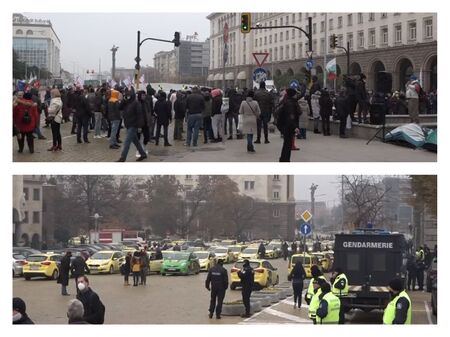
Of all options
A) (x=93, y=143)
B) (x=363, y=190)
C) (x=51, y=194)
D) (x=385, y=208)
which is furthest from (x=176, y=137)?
(x=385, y=208)

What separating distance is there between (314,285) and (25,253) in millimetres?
13259

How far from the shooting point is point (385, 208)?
72.2ft

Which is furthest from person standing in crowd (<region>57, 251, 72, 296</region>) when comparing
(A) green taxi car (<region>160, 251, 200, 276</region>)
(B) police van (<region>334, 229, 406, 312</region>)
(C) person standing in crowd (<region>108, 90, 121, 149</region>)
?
(B) police van (<region>334, 229, 406, 312</region>)

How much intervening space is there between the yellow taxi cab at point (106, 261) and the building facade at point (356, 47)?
2412cm

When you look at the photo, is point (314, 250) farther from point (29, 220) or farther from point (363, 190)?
point (29, 220)

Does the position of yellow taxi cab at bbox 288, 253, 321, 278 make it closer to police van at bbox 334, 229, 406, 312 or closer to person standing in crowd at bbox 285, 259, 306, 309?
person standing in crowd at bbox 285, 259, 306, 309

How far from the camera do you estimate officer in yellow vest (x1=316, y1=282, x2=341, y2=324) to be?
9141 mm

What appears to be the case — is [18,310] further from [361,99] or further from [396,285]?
[361,99]

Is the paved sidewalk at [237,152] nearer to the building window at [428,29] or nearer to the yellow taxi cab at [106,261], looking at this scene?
the yellow taxi cab at [106,261]

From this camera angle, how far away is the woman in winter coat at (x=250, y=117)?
46.5ft

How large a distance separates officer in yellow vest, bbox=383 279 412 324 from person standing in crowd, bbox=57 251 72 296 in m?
8.52

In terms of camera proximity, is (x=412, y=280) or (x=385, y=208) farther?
(x=385, y=208)

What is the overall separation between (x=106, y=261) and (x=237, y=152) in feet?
26.8

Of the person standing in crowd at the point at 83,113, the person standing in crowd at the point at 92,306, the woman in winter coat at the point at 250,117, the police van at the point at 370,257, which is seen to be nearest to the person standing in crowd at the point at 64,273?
the person standing in crowd at the point at 83,113
